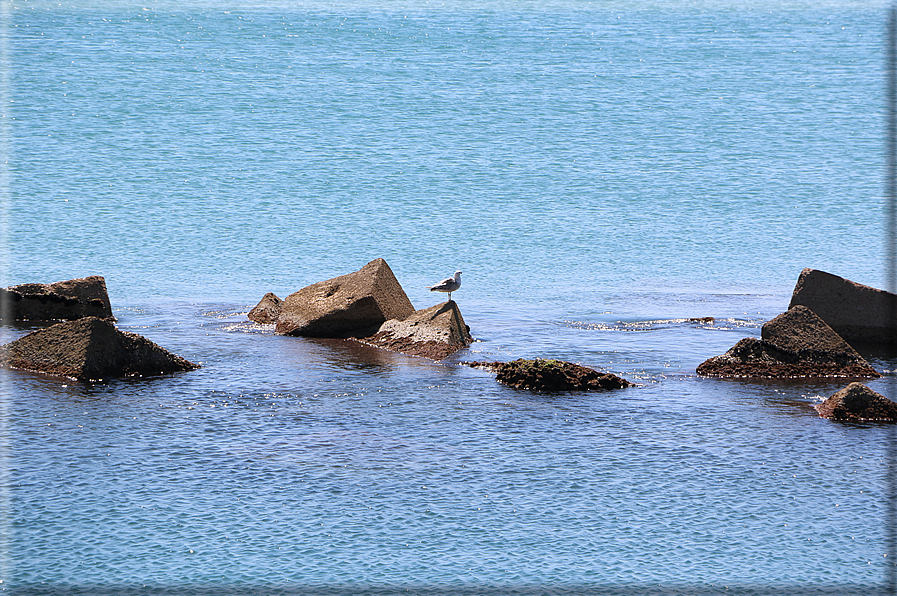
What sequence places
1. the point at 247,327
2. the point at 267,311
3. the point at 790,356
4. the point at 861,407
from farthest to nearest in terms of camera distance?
the point at 267,311 → the point at 247,327 → the point at 790,356 → the point at 861,407

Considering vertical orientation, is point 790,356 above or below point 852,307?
below

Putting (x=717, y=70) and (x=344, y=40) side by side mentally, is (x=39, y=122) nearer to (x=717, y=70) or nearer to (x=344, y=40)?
(x=344, y=40)

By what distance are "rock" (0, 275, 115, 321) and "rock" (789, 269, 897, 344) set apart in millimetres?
17355

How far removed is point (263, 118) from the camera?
63000 mm

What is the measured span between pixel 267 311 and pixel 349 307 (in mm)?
3542

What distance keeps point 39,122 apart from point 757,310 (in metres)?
50.2

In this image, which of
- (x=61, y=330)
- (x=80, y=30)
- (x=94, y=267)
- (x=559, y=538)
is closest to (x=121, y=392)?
(x=61, y=330)

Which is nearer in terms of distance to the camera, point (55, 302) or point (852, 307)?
point (852, 307)

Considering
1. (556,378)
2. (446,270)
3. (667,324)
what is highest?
(446,270)

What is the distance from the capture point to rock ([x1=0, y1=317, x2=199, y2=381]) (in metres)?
18.5

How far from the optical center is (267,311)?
85.7 feet

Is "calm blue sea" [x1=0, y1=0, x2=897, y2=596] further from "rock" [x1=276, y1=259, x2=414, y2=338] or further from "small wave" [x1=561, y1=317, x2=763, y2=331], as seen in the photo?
"rock" [x1=276, y1=259, x2=414, y2=338]

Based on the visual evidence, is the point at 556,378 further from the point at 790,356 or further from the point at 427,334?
the point at 790,356

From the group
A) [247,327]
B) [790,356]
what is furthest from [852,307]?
[247,327]
